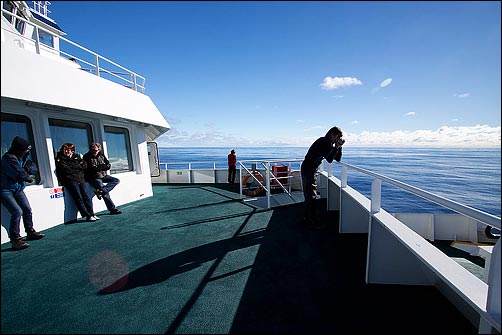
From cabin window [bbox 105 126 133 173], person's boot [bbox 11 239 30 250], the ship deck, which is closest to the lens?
person's boot [bbox 11 239 30 250]

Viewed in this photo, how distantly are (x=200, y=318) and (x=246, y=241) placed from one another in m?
1.47

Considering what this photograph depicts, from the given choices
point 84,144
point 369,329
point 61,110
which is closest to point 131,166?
point 84,144

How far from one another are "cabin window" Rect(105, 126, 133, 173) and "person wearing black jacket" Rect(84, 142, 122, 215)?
0.73m

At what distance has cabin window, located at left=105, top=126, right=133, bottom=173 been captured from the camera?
17.7ft

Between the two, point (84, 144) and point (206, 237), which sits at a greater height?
point (84, 144)

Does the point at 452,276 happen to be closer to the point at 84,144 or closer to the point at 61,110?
the point at 61,110

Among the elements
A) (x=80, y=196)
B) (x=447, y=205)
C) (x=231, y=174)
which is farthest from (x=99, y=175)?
(x=447, y=205)

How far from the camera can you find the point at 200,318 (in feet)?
5.85

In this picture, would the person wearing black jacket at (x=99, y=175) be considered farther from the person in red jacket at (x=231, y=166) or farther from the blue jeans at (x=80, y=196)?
→ the person in red jacket at (x=231, y=166)

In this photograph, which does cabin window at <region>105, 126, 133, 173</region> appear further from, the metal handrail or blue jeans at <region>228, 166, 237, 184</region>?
the metal handrail

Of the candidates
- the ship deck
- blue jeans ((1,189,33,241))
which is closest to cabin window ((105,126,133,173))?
the ship deck

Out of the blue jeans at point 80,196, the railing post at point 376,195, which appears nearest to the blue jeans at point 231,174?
the blue jeans at point 80,196

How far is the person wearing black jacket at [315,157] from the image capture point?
3.33 metres

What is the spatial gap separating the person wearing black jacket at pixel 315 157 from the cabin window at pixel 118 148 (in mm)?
4728
